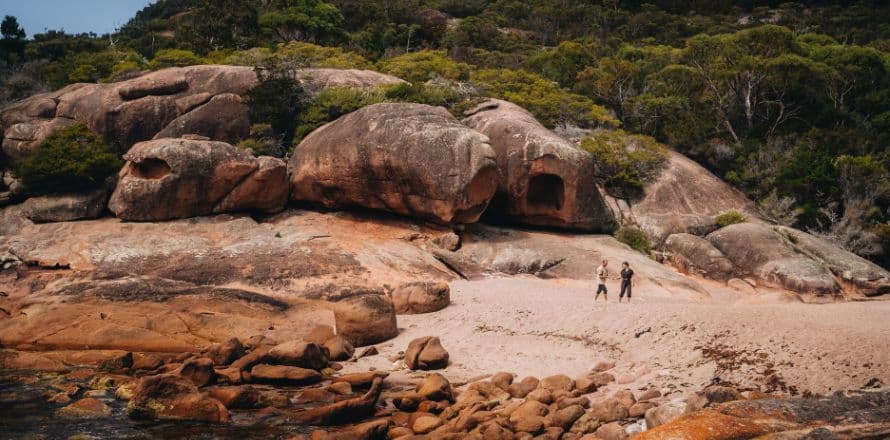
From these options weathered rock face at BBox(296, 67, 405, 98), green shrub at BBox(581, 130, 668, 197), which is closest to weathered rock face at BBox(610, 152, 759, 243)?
green shrub at BBox(581, 130, 668, 197)

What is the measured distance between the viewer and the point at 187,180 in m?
23.0

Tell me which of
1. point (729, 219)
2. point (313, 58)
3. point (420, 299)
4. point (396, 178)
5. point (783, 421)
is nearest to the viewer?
point (783, 421)

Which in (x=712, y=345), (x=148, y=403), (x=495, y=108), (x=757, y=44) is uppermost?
(x=757, y=44)

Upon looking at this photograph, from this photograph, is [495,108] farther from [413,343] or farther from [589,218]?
[413,343]

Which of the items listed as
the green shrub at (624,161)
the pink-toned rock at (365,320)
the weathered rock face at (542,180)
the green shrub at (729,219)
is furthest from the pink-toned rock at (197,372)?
the green shrub at (729,219)

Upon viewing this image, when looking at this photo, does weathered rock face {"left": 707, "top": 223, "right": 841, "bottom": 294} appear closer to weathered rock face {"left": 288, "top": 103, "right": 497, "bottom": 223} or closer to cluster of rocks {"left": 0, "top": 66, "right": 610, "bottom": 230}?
cluster of rocks {"left": 0, "top": 66, "right": 610, "bottom": 230}

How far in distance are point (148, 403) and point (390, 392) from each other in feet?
13.8

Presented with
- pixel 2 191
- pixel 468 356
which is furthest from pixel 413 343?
pixel 2 191

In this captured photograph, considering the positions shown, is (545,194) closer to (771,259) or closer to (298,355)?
(771,259)

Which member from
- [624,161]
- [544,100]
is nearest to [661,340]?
[624,161]

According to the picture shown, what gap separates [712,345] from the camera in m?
13.0

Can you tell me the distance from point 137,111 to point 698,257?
21048 mm

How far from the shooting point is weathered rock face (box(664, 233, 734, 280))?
24.3 m

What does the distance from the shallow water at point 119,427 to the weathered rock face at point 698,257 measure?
667 inches
